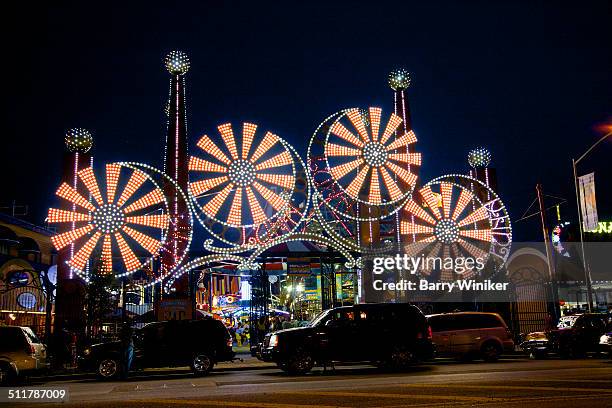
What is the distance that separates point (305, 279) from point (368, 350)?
39439 mm

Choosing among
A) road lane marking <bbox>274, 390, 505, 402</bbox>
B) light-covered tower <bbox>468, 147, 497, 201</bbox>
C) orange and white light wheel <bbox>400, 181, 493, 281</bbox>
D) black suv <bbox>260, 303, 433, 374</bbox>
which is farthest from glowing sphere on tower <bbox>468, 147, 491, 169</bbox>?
road lane marking <bbox>274, 390, 505, 402</bbox>

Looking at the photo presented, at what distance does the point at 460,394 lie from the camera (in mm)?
10859

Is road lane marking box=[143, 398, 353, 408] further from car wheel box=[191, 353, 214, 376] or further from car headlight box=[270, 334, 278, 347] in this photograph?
car wheel box=[191, 353, 214, 376]

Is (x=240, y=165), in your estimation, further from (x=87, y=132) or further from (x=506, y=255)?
(x=506, y=255)

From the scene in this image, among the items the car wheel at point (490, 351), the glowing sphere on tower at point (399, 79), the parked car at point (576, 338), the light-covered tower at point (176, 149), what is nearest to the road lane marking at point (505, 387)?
the car wheel at point (490, 351)

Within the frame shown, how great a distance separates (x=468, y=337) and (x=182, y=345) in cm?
966

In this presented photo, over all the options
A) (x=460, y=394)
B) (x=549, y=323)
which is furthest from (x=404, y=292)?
(x=460, y=394)

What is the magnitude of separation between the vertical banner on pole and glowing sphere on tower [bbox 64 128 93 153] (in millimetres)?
24082

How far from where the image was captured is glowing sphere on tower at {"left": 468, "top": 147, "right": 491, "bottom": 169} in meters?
45.6

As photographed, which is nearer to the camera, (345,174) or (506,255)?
(345,174)

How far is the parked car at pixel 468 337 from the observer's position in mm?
20922

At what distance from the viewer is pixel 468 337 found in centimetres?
2106

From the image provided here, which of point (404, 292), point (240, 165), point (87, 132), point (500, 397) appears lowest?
point (500, 397)

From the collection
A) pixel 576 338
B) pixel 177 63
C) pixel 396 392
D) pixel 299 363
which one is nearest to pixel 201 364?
pixel 299 363
